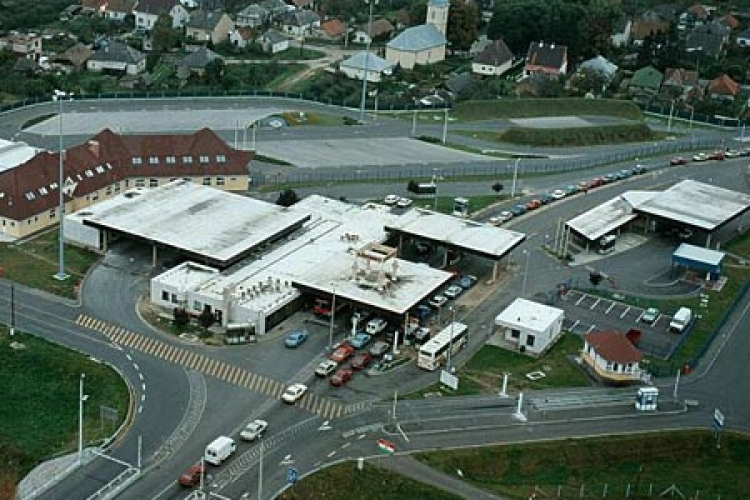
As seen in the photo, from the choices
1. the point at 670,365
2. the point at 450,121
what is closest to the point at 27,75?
the point at 450,121

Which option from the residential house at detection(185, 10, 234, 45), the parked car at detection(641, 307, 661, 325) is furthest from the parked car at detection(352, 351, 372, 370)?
the residential house at detection(185, 10, 234, 45)

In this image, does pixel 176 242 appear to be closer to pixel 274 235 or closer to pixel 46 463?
Answer: pixel 274 235

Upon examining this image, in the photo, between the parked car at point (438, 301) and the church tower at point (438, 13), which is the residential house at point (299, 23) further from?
the parked car at point (438, 301)

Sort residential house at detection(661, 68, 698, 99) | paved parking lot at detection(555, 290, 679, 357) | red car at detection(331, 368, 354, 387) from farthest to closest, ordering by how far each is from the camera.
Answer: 1. residential house at detection(661, 68, 698, 99)
2. paved parking lot at detection(555, 290, 679, 357)
3. red car at detection(331, 368, 354, 387)

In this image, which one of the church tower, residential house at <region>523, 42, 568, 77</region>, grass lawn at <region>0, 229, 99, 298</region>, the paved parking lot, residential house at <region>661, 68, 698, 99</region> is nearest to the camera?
the paved parking lot

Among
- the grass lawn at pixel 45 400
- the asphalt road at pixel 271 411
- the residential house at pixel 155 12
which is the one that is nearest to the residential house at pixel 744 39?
the residential house at pixel 155 12

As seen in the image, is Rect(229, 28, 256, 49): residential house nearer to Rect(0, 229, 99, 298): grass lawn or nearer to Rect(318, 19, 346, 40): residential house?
Rect(318, 19, 346, 40): residential house
